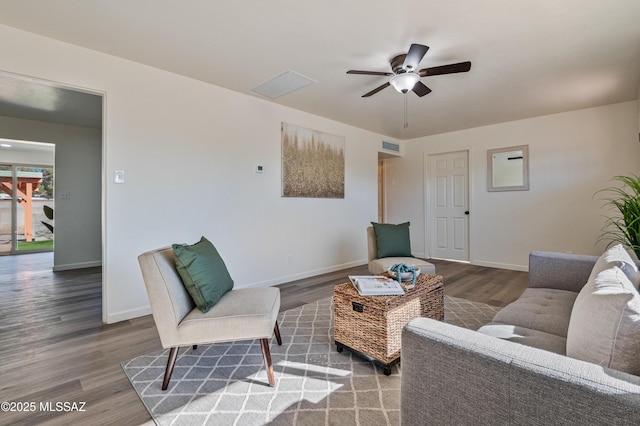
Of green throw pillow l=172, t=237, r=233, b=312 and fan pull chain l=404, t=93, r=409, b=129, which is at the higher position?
fan pull chain l=404, t=93, r=409, b=129

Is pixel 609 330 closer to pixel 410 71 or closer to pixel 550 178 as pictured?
pixel 410 71

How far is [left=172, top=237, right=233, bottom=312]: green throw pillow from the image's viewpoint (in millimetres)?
1761

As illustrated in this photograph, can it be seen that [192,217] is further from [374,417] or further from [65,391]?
[374,417]

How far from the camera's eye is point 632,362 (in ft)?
2.56

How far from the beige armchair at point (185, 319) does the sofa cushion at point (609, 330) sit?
141 centimetres

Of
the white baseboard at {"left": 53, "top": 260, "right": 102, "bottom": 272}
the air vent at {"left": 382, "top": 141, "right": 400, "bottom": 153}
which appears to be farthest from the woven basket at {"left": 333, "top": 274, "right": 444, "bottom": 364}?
the white baseboard at {"left": 53, "top": 260, "right": 102, "bottom": 272}

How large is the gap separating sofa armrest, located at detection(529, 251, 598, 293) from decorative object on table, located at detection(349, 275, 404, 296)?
1168 mm

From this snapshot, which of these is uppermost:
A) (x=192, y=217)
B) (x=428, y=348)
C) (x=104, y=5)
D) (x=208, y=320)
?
(x=104, y=5)

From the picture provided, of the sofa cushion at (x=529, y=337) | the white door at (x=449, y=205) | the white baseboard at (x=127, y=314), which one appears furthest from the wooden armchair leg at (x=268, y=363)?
the white door at (x=449, y=205)

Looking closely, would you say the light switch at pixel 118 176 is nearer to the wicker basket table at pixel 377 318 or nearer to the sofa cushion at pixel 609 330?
the wicker basket table at pixel 377 318

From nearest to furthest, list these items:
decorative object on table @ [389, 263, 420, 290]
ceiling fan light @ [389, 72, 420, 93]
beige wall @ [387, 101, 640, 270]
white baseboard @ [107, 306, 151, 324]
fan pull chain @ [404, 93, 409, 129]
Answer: decorative object on table @ [389, 263, 420, 290] → ceiling fan light @ [389, 72, 420, 93] → white baseboard @ [107, 306, 151, 324] → fan pull chain @ [404, 93, 409, 129] → beige wall @ [387, 101, 640, 270]

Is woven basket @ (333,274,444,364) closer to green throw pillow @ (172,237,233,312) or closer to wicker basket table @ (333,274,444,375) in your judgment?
wicker basket table @ (333,274,444,375)

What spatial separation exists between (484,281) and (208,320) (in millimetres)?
3741

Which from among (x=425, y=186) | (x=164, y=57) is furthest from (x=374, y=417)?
(x=425, y=186)
